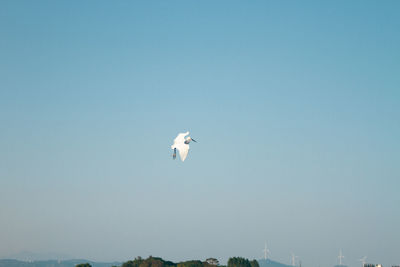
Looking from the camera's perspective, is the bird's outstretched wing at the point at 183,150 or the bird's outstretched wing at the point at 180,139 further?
the bird's outstretched wing at the point at 180,139

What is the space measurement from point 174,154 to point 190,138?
470 cm

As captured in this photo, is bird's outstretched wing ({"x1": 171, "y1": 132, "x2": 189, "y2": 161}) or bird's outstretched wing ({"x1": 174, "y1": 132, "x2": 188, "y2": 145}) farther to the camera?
bird's outstretched wing ({"x1": 174, "y1": 132, "x2": 188, "y2": 145})

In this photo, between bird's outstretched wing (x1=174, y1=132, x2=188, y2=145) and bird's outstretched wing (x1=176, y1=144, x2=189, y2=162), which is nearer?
bird's outstretched wing (x1=176, y1=144, x2=189, y2=162)

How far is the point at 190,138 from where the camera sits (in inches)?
3255

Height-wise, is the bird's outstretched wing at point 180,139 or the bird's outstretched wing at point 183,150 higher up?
the bird's outstretched wing at point 180,139

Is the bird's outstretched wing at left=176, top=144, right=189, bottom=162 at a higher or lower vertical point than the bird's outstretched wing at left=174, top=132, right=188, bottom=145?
lower

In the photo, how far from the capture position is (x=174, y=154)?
260ft

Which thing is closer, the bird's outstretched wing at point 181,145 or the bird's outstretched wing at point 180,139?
the bird's outstretched wing at point 181,145
